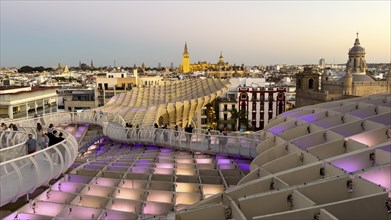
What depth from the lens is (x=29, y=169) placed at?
8.96 meters

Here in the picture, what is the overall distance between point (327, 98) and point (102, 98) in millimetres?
40707

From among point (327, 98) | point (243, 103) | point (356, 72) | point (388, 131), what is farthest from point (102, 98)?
point (388, 131)

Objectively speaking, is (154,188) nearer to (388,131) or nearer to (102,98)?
(388,131)

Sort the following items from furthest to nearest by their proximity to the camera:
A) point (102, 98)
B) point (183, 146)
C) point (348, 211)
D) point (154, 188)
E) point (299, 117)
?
1. point (102, 98)
2. point (183, 146)
3. point (299, 117)
4. point (154, 188)
5. point (348, 211)

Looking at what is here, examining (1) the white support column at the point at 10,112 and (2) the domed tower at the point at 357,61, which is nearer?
(1) the white support column at the point at 10,112

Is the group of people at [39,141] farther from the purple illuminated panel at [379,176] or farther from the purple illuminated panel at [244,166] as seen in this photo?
the purple illuminated panel at [379,176]

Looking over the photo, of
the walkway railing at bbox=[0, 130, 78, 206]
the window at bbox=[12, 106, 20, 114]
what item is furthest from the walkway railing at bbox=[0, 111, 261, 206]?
the window at bbox=[12, 106, 20, 114]

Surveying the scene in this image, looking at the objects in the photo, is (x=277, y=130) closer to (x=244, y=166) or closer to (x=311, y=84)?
(x=244, y=166)

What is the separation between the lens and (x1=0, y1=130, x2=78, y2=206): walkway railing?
815cm

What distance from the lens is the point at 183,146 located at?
19.5m

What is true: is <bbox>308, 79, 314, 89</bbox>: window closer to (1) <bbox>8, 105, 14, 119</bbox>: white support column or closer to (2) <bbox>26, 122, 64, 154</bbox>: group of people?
(1) <bbox>8, 105, 14, 119</bbox>: white support column

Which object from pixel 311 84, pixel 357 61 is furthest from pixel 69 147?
pixel 357 61

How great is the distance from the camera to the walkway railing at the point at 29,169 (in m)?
8.15

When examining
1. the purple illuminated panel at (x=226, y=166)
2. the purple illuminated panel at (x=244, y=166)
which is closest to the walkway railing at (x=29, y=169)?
the purple illuminated panel at (x=226, y=166)
